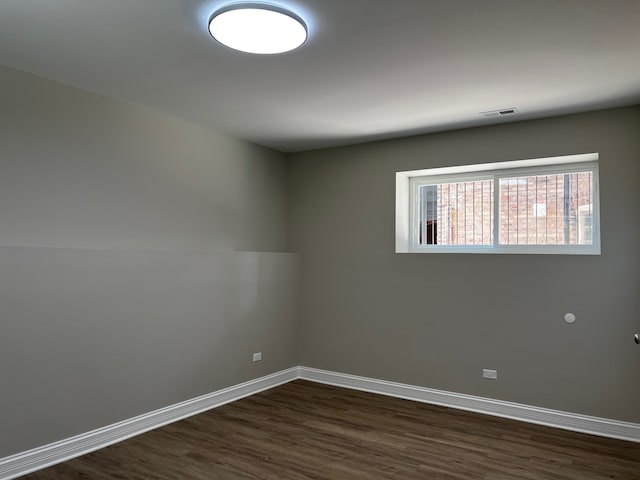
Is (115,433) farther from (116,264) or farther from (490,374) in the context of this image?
(490,374)

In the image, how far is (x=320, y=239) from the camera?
5.27m

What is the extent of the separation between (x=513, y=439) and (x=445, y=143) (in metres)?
2.57

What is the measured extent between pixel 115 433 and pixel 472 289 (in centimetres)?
313

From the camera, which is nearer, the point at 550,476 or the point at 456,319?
the point at 550,476

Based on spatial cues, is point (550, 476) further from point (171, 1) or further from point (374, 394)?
point (171, 1)

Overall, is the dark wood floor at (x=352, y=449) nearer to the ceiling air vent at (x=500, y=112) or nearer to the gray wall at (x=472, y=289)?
the gray wall at (x=472, y=289)

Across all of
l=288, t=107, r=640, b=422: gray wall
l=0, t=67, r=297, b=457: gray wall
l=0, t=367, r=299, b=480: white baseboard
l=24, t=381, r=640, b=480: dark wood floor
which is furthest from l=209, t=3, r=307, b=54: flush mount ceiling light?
l=0, t=367, r=299, b=480: white baseboard

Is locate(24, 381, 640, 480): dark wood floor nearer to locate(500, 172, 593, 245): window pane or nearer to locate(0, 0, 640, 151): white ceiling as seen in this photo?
locate(500, 172, 593, 245): window pane

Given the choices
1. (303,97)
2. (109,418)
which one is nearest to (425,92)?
(303,97)

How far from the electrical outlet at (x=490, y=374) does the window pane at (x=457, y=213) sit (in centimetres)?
116

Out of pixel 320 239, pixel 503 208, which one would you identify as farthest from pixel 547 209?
pixel 320 239

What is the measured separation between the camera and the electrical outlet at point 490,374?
4.19 m

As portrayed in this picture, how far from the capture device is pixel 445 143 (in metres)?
4.50

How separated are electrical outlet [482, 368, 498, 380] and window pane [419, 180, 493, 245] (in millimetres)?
1160
